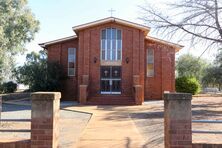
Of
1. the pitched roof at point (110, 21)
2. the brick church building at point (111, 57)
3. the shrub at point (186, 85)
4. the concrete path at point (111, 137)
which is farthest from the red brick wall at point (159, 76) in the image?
the concrete path at point (111, 137)

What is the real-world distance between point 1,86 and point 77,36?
14639mm

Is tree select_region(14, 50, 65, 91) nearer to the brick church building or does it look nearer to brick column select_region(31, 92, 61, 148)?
the brick church building

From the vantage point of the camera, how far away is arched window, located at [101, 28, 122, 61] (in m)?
26.5

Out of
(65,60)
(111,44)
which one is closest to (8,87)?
(65,60)

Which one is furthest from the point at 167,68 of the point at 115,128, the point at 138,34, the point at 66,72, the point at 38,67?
the point at 115,128

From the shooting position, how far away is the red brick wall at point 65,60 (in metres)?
28.5

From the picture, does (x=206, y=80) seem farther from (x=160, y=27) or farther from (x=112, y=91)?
(x=160, y=27)

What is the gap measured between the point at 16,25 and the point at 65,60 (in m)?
12.2

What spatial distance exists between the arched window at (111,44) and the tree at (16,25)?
12.8 m

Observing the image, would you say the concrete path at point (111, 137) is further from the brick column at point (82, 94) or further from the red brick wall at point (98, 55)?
the red brick wall at point (98, 55)

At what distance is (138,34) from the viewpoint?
26.2 meters

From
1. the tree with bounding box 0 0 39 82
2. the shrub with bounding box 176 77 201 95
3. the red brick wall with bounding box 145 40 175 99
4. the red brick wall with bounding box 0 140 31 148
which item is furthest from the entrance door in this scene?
the red brick wall with bounding box 0 140 31 148

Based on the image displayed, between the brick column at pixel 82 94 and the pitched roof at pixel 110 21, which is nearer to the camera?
the brick column at pixel 82 94

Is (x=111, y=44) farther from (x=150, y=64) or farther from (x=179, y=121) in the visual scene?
(x=179, y=121)
